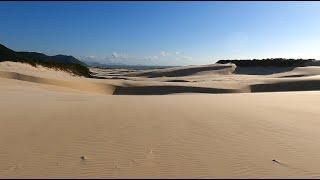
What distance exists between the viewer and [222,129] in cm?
735

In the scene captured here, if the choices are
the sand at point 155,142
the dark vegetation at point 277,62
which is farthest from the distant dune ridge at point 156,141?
the dark vegetation at point 277,62

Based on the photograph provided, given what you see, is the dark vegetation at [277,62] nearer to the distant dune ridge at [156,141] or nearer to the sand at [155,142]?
the distant dune ridge at [156,141]

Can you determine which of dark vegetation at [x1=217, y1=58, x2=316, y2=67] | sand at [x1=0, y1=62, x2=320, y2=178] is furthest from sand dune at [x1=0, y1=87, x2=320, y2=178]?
dark vegetation at [x1=217, y1=58, x2=316, y2=67]

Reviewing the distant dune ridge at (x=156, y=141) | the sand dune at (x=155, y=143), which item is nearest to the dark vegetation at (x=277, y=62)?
the distant dune ridge at (x=156, y=141)

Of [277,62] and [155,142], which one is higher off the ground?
[277,62]

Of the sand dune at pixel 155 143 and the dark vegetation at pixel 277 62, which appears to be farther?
the dark vegetation at pixel 277 62

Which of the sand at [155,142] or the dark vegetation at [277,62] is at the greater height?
the dark vegetation at [277,62]

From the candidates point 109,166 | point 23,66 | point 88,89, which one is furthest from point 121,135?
point 23,66

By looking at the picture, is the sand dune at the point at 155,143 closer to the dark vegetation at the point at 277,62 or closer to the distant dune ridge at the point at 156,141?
the distant dune ridge at the point at 156,141

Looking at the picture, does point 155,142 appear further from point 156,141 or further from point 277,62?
point 277,62

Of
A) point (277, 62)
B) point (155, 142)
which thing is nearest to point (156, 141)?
point (155, 142)

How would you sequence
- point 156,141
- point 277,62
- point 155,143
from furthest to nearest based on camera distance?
point 277,62 → point 156,141 → point 155,143

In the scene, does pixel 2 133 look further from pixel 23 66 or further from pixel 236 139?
pixel 23 66

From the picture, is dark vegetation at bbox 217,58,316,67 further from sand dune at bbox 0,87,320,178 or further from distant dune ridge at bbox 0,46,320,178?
sand dune at bbox 0,87,320,178
